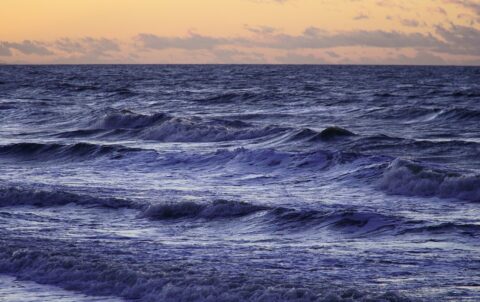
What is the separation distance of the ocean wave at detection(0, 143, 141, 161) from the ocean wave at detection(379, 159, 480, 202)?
1028 cm

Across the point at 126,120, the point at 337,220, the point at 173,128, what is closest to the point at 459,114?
the point at 173,128

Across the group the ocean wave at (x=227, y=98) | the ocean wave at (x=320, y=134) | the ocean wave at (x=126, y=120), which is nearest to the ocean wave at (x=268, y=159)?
the ocean wave at (x=320, y=134)

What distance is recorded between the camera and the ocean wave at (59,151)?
2813 centimetres

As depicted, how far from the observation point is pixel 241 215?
53.7 ft

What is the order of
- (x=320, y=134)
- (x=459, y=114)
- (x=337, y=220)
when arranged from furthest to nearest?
(x=459, y=114) → (x=320, y=134) → (x=337, y=220)

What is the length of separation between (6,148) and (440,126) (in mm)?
17851

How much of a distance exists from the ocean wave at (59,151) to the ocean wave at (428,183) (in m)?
10.3

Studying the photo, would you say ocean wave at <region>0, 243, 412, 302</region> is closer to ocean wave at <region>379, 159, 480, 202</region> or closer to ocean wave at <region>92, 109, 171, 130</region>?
ocean wave at <region>379, 159, 480, 202</region>

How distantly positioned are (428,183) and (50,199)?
8.30m

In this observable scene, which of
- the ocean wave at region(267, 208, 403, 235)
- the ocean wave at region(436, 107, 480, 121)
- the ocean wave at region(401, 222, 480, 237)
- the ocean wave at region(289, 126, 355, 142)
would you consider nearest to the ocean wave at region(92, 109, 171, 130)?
the ocean wave at region(289, 126, 355, 142)

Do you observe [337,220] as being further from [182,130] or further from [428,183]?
[182,130]

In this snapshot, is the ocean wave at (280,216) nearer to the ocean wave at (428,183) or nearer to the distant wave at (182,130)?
the ocean wave at (428,183)

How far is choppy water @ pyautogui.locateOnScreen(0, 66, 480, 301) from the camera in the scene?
11289mm

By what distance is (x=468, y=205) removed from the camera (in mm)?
17312
